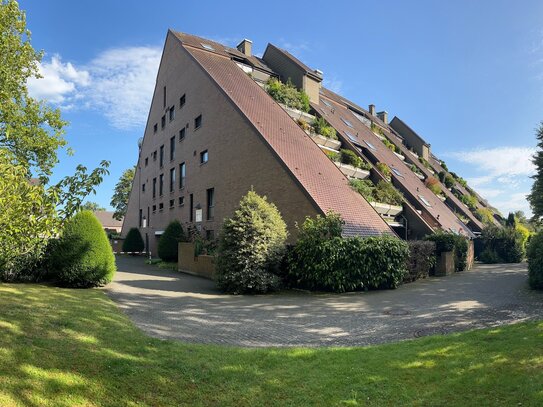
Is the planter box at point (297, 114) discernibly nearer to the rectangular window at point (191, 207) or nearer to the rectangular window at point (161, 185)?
the rectangular window at point (191, 207)

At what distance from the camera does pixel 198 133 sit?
25.0m

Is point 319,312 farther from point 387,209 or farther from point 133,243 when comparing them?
point 133,243

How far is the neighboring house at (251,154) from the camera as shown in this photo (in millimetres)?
17141

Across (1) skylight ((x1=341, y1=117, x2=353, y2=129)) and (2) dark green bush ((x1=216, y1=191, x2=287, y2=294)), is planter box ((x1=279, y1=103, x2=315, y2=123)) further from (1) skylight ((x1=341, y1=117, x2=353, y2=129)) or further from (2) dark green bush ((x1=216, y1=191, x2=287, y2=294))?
(2) dark green bush ((x1=216, y1=191, x2=287, y2=294))

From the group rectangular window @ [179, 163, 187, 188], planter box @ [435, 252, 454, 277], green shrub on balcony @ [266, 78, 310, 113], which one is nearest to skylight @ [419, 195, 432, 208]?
planter box @ [435, 252, 454, 277]

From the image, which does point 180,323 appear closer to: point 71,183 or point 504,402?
point 71,183

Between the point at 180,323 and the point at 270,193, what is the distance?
32.1 ft

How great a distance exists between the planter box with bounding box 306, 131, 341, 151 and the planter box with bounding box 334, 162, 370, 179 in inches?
83.3

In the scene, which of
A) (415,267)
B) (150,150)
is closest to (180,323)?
(415,267)

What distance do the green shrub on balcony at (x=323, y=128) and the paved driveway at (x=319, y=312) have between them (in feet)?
36.2

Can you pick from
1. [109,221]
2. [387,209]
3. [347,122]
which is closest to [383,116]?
[347,122]

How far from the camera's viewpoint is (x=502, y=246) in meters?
28.1

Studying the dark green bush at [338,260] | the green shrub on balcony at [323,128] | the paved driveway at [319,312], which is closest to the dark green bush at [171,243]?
the paved driveway at [319,312]

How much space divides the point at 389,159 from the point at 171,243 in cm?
1536
